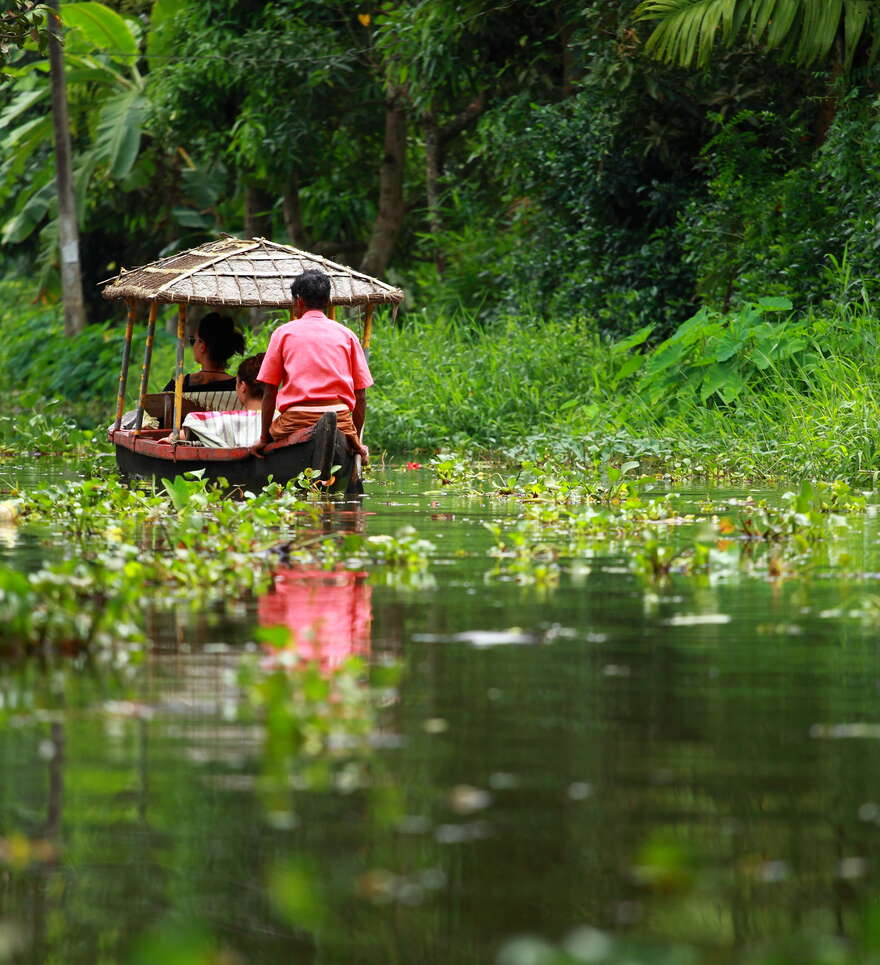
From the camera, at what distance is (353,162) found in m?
29.6

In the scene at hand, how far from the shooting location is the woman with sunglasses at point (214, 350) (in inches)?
578

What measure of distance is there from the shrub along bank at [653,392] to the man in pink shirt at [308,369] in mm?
3311

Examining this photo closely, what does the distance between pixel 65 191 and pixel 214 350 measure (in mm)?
14511

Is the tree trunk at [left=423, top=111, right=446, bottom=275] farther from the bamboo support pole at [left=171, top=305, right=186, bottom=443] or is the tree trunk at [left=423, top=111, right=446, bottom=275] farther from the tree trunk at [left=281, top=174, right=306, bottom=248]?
the bamboo support pole at [left=171, top=305, right=186, bottom=443]

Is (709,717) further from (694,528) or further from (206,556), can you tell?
(694,528)

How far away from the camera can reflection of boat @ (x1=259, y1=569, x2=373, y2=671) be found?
5523 millimetres

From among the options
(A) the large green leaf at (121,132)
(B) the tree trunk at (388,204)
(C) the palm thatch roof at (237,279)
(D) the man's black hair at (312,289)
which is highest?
(A) the large green leaf at (121,132)

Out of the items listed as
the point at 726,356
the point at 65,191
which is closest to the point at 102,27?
the point at 65,191

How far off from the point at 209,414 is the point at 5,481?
8.66ft

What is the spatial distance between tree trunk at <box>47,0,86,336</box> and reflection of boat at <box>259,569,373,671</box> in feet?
66.6

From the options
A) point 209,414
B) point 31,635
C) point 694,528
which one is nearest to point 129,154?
point 209,414

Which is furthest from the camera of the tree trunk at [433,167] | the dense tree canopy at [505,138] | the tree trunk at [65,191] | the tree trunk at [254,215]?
the tree trunk at [254,215]

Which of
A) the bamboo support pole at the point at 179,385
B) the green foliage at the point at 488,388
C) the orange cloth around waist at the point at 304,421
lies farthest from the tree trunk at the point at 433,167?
the orange cloth around waist at the point at 304,421

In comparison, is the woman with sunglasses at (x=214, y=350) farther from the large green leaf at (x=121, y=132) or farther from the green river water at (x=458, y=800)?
the large green leaf at (x=121, y=132)
